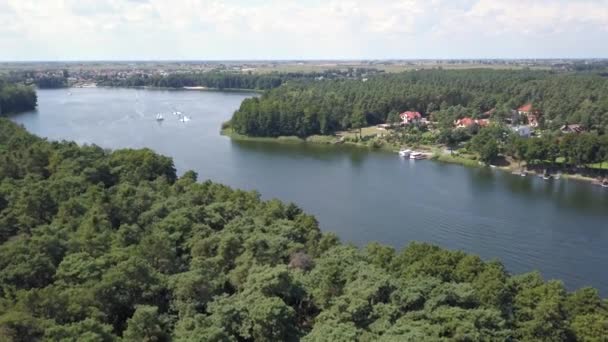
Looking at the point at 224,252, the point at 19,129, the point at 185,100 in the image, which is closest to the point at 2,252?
the point at 224,252

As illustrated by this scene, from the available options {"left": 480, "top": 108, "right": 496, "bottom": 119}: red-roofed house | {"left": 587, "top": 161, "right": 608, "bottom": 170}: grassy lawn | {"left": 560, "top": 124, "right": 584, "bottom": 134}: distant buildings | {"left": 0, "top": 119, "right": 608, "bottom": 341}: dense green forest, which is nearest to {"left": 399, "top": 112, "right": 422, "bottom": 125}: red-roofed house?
{"left": 480, "top": 108, "right": 496, "bottom": 119}: red-roofed house

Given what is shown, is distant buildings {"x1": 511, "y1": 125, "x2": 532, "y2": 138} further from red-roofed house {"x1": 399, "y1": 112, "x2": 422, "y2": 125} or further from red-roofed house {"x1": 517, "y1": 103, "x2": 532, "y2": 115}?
red-roofed house {"x1": 399, "y1": 112, "x2": 422, "y2": 125}

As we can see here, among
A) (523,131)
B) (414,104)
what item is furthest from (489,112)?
(523,131)

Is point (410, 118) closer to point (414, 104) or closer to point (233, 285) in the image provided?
point (414, 104)

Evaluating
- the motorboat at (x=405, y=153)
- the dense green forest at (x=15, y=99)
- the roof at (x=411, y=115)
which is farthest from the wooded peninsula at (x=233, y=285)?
the dense green forest at (x=15, y=99)

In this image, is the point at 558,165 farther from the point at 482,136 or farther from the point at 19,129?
the point at 19,129

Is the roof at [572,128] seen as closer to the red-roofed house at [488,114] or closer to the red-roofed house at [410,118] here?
the red-roofed house at [488,114]
